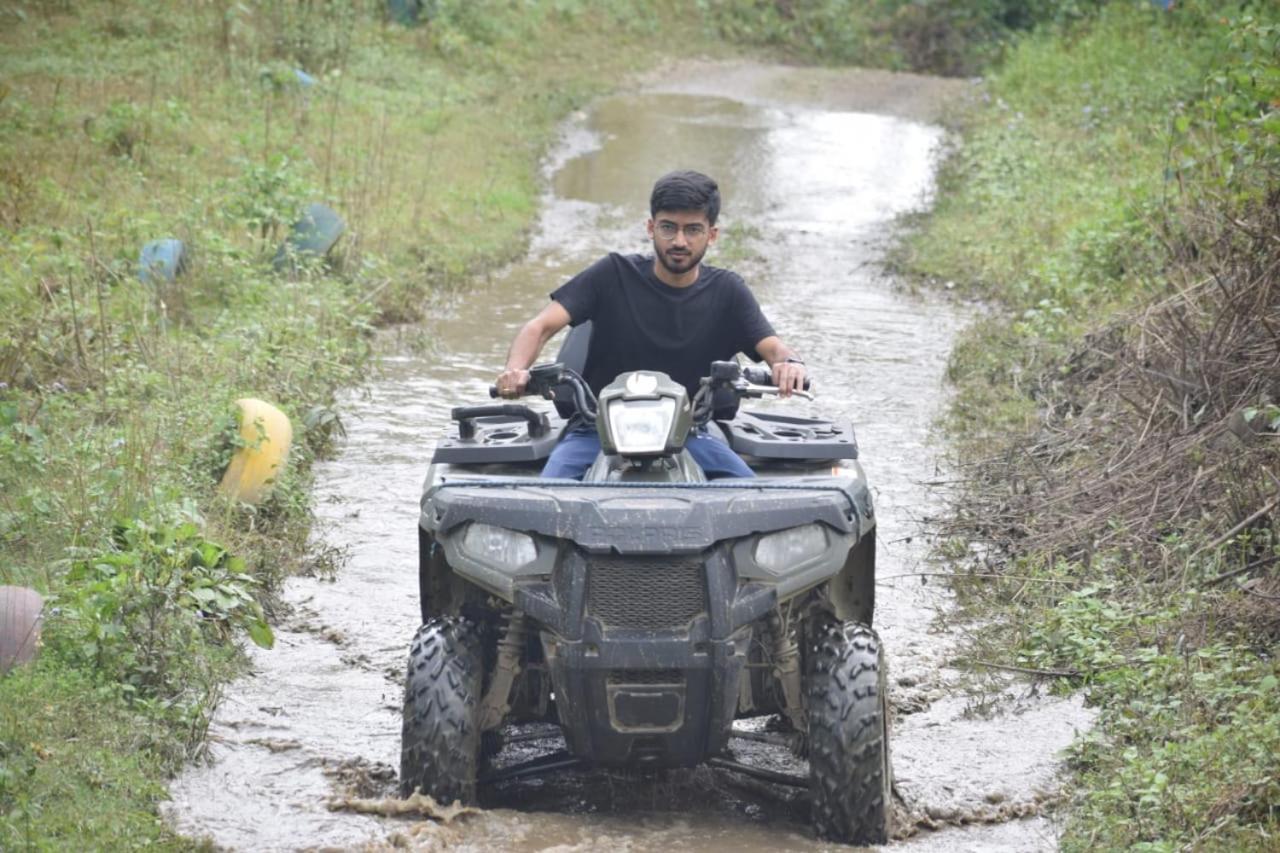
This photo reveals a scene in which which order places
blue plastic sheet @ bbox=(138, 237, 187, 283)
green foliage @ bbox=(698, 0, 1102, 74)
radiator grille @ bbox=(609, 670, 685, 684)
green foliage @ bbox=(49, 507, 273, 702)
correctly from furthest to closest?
green foliage @ bbox=(698, 0, 1102, 74) → blue plastic sheet @ bbox=(138, 237, 187, 283) → green foliage @ bbox=(49, 507, 273, 702) → radiator grille @ bbox=(609, 670, 685, 684)

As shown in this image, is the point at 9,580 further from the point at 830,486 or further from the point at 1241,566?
the point at 1241,566

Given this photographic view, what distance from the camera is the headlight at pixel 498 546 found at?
15.1 feet

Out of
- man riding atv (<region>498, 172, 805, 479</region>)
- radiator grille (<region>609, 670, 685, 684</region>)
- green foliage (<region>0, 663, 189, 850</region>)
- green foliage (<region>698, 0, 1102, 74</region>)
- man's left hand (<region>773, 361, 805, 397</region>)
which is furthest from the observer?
green foliage (<region>698, 0, 1102, 74</region>)

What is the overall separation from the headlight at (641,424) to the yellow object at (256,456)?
9.89ft

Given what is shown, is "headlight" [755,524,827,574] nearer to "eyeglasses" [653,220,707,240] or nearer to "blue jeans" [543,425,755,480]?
"blue jeans" [543,425,755,480]

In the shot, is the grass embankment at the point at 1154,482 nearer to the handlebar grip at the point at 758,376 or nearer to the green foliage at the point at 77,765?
the handlebar grip at the point at 758,376

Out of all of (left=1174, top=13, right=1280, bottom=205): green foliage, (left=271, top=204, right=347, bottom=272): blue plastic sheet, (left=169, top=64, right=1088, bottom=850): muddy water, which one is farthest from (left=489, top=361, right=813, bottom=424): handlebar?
(left=271, top=204, right=347, bottom=272): blue plastic sheet

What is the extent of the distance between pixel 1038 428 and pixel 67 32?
14.1 metres

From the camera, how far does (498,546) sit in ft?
15.3

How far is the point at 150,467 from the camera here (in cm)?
693

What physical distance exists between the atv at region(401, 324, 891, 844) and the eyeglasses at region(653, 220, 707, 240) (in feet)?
2.13

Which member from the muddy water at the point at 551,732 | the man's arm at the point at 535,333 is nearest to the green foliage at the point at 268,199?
the muddy water at the point at 551,732

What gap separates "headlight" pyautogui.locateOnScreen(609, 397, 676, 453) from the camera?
4.71m

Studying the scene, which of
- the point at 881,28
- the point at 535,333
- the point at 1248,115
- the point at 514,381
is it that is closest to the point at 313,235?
the point at 1248,115
